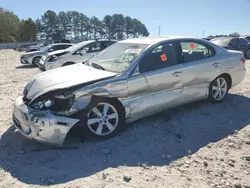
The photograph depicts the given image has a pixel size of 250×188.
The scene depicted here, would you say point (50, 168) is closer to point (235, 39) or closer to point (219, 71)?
point (219, 71)

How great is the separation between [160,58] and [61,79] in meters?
1.73

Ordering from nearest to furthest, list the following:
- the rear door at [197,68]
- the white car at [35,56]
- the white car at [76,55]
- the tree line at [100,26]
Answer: the rear door at [197,68]
the white car at [76,55]
the white car at [35,56]
the tree line at [100,26]

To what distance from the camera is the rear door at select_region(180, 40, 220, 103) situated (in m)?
4.97

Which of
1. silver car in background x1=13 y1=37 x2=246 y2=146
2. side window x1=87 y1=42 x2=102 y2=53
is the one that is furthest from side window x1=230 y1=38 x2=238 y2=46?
silver car in background x1=13 y1=37 x2=246 y2=146

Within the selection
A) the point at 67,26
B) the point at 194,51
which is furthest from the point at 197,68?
the point at 67,26

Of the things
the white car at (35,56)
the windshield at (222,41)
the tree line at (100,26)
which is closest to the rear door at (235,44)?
the windshield at (222,41)

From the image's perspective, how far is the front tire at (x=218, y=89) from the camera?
5523 mm

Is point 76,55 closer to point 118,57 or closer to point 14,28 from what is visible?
point 118,57

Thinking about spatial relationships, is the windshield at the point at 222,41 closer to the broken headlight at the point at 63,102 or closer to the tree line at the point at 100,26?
the broken headlight at the point at 63,102

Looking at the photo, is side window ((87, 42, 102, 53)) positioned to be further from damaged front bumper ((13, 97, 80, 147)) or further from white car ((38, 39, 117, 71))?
damaged front bumper ((13, 97, 80, 147))

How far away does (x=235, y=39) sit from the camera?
15984 millimetres

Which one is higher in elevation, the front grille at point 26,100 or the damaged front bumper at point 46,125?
Answer: the front grille at point 26,100

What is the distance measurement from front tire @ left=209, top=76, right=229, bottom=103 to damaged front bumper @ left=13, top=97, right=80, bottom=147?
301 cm

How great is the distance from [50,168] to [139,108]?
1.66 meters
